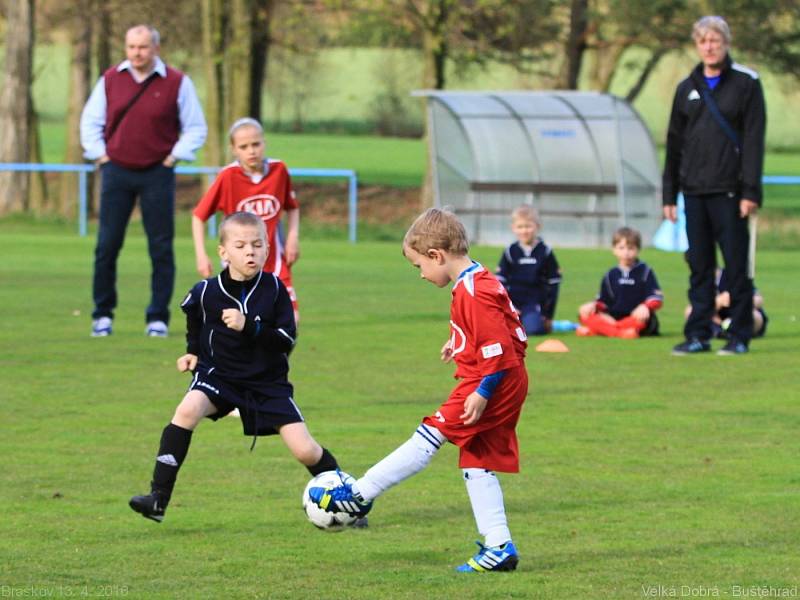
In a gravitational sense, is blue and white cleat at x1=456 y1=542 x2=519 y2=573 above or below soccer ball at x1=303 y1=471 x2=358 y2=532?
below

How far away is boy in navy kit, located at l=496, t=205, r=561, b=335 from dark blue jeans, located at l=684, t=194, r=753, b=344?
6.72ft

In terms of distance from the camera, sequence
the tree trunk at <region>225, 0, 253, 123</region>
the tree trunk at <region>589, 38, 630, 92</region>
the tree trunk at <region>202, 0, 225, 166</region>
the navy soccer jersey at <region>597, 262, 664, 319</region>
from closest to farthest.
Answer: the navy soccer jersey at <region>597, 262, 664, 319</region>
the tree trunk at <region>225, 0, 253, 123</region>
the tree trunk at <region>202, 0, 225, 166</region>
the tree trunk at <region>589, 38, 630, 92</region>

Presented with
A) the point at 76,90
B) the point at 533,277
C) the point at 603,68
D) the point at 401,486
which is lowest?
the point at 533,277

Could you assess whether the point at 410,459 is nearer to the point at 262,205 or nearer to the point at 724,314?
the point at 262,205

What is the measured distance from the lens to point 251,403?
668 cm

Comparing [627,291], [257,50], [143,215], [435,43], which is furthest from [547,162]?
[143,215]

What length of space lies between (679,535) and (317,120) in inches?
2773

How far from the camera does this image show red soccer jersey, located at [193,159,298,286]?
10.3 metres

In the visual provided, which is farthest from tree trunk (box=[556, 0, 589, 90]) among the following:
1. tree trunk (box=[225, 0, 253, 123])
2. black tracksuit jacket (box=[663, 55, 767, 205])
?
black tracksuit jacket (box=[663, 55, 767, 205])

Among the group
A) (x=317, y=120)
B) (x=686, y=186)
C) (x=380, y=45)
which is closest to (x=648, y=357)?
(x=686, y=186)

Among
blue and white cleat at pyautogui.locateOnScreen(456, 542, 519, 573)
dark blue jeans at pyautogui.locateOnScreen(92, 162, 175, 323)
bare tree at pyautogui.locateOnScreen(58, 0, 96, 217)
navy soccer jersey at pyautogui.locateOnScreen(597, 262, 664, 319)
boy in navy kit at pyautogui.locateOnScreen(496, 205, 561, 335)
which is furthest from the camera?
bare tree at pyautogui.locateOnScreen(58, 0, 96, 217)

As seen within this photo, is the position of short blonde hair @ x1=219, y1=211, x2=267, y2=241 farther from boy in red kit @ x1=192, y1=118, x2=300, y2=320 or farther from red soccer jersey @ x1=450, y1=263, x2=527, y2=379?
boy in red kit @ x1=192, y1=118, x2=300, y2=320

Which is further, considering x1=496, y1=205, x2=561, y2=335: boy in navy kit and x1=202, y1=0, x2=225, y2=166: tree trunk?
x1=202, y1=0, x2=225, y2=166: tree trunk

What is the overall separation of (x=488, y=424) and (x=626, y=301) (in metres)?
8.98
